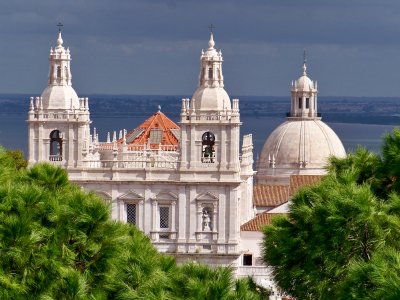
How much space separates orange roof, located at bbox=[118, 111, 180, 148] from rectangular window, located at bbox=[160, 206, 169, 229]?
615cm

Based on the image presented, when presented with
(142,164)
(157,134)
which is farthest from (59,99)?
(157,134)

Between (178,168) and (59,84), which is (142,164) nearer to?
(178,168)

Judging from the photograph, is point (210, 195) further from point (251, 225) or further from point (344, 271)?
point (344, 271)

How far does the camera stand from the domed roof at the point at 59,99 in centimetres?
7462

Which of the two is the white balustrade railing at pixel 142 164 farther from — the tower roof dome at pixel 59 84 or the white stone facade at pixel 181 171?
the tower roof dome at pixel 59 84

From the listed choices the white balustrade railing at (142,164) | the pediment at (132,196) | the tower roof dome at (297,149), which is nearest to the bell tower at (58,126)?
the white balustrade railing at (142,164)

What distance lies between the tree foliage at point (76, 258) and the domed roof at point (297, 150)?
57954 millimetres

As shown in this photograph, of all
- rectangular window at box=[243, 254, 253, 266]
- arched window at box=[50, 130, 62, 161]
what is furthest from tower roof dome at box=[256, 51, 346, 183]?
arched window at box=[50, 130, 62, 161]

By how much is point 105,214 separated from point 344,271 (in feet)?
18.3

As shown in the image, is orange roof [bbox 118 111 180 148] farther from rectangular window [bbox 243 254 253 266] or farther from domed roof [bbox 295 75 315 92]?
domed roof [bbox 295 75 315 92]

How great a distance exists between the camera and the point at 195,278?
35.6 metres

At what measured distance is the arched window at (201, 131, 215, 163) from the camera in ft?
242

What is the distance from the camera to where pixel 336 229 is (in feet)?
133

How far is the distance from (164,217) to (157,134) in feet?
25.3
